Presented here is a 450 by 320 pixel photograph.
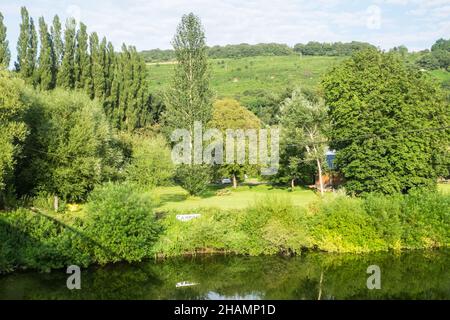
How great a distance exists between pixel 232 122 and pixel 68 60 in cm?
1900

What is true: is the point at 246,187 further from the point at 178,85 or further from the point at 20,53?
the point at 20,53

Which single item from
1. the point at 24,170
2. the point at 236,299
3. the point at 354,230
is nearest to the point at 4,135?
the point at 24,170

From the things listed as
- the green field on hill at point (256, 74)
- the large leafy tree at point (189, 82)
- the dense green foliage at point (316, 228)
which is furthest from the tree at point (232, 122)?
the green field on hill at point (256, 74)

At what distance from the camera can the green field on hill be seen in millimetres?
103281

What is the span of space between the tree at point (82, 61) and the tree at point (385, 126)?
28.8 metres

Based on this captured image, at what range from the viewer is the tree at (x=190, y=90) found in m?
33.9

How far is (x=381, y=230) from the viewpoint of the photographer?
83.3 ft

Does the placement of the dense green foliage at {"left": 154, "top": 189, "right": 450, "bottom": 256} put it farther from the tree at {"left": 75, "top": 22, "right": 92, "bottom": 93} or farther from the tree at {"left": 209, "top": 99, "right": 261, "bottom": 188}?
the tree at {"left": 75, "top": 22, "right": 92, "bottom": 93}

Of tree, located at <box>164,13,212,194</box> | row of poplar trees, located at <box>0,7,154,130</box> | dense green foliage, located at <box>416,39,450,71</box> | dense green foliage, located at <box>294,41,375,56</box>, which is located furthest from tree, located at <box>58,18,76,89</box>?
dense green foliage, located at <box>294,41,375,56</box>

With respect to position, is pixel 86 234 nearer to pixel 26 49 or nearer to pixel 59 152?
pixel 59 152

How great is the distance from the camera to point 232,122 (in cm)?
4859

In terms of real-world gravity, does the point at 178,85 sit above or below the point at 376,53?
below

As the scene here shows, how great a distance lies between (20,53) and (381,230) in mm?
39400
